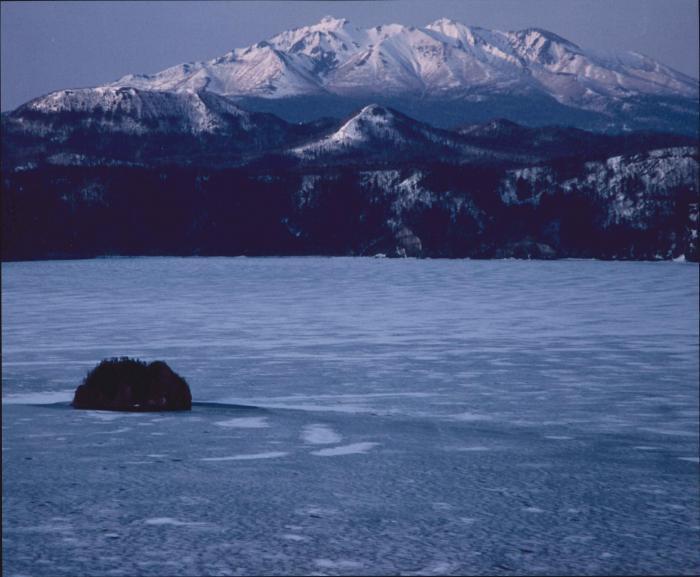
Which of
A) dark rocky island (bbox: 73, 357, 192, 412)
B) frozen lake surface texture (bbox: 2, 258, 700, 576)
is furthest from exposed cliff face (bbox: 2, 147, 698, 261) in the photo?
dark rocky island (bbox: 73, 357, 192, 412)

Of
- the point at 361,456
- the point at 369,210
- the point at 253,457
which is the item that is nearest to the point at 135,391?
the point at 253,457

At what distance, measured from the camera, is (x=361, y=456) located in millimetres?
13312

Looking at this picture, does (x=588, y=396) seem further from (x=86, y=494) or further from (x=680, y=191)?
(x=680, y=191)

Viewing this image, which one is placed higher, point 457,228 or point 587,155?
point 587,155

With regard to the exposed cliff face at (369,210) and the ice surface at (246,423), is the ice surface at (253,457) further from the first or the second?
the exposed cliff face at (369,210)

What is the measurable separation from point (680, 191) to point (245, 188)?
2665 inches

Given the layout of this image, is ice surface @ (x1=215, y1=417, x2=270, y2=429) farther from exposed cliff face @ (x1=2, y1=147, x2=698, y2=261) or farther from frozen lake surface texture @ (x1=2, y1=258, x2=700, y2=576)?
exposed cliff face @ (x1=2, y1=147, x2=698, y2=261)

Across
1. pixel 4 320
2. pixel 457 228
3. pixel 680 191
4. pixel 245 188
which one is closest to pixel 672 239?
pixel 680 191

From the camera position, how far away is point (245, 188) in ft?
591

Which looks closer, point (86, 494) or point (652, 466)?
point (86, 494)

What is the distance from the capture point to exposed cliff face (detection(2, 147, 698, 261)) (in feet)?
476

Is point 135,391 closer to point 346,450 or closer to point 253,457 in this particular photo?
point 253,457

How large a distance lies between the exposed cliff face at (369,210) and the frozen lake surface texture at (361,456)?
107 meters

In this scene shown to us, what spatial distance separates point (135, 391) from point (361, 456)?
5.51 metres
